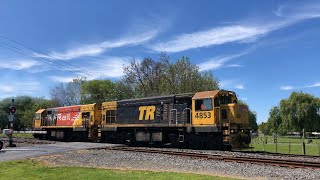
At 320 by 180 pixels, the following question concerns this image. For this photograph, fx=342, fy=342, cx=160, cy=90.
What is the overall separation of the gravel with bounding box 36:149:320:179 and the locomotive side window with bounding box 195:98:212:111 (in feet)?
21.6

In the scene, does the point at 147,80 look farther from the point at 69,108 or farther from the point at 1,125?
the point at 1,125

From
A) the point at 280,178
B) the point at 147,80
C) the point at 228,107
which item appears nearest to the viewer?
the point at 280,178

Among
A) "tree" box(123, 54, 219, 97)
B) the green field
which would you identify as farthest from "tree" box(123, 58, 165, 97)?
the green field

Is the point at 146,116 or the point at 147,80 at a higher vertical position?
the point at 147,80

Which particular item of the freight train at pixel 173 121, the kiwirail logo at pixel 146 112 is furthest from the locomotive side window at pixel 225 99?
the kiwirail logo at pixel 146 112

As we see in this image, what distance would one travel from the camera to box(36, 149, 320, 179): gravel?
39.1 feet

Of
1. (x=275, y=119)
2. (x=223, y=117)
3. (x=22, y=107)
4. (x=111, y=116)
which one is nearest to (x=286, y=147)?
(x=223, y=117)

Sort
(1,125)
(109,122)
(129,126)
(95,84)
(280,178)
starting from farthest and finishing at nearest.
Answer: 1. (1,125)
2. (95,84)
3. (109,122)
4. (129,126)
5. (280,178)

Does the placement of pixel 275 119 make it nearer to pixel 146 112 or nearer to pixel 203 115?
pixel 146 112

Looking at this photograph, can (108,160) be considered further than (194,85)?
No

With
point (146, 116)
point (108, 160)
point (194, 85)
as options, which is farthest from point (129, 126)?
point (194, 85)

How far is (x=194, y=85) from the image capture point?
49000 mm

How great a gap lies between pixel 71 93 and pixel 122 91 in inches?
904

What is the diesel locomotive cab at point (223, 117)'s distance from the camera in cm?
2142
